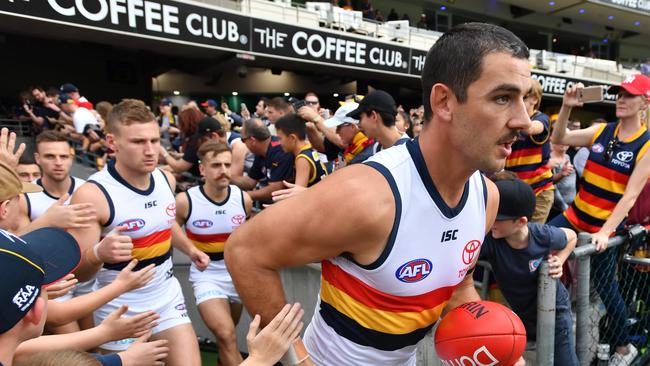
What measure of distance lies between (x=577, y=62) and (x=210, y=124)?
28.8m

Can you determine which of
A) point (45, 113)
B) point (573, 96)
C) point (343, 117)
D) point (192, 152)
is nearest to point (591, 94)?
point (573, 96)

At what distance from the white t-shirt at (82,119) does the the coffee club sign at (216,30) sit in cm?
366

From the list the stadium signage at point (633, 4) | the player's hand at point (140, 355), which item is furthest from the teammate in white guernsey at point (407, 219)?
the stadium signage at point (633, 4)

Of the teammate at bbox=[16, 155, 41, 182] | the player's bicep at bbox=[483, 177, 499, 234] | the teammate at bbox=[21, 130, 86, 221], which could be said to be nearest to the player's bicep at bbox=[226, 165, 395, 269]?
the player's bicep at bbox=[483, 177, 499, 234]

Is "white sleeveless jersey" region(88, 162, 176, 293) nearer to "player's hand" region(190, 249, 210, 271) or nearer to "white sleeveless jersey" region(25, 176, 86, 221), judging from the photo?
"player's hand" region(190, 249, 210, 271)

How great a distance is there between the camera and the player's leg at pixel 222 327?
3.73 m

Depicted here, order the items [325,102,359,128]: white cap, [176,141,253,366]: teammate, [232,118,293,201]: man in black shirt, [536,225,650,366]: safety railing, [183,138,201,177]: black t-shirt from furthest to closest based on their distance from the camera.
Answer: [183,138,201,177]: black t-shirt, [232,118,293,201]: man in black shirt, [325,102,359,128]: white cap, [176,141,253,366]: teammate, [536,225,650,366]: safety railing

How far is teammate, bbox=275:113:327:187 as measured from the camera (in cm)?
459

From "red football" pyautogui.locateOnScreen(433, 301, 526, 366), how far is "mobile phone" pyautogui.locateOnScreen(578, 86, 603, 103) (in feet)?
7.89

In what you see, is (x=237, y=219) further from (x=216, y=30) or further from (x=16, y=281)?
(x=216, y=30)

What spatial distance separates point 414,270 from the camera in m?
1.57

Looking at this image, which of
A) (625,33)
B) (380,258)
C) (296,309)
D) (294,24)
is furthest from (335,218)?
(625,33)

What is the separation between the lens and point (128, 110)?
11.0ft

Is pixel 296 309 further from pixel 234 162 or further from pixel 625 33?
pixel 625 33
